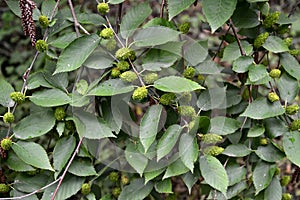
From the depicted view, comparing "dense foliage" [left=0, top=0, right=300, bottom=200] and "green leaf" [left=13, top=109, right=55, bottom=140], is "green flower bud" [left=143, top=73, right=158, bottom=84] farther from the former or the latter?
"green leaf" [left=13, top=109, right=55, bottom=140]

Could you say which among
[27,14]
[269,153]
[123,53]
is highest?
[27,14]

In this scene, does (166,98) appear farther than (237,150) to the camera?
No

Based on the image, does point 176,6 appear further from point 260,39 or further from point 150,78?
point 260,39

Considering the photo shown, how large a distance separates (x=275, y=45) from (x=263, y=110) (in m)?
0.20

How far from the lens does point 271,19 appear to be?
130cm

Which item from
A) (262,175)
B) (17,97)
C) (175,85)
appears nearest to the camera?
(175,85)

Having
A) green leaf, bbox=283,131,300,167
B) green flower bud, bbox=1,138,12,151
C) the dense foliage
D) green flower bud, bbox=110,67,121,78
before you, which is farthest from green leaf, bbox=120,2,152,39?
green leaf, bbox=283,131,300,167

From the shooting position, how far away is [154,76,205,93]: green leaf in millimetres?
1050

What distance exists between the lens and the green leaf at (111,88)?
1.08 metres

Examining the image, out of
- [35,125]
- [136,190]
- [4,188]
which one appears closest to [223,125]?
[136,190]

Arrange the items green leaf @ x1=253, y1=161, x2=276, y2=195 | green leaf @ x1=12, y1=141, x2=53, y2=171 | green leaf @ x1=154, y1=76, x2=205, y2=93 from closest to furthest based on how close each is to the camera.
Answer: green leaf @ x1=154, y1=76, x2=205, y2=93 < green leaf @ x1=12, y1=141, x2=53, y2=171 < green leaf @ x1=253, y1=161, x2=276, y2=195

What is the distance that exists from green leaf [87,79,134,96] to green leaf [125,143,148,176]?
7.8 inches

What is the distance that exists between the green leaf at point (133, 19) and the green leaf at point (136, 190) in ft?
1.39

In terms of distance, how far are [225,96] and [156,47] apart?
0.29 meters
